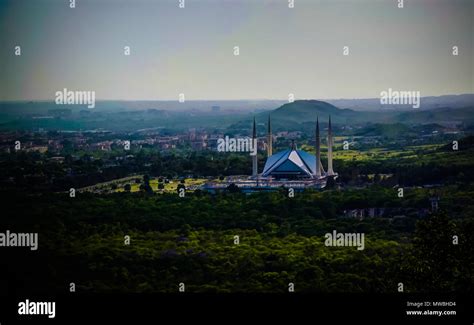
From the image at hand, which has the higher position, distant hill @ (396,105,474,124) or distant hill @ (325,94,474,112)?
distant hill @ (325,94,474,112)

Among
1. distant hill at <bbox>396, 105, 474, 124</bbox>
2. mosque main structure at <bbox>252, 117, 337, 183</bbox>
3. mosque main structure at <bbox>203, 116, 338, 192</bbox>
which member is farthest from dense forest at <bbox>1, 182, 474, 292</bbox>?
distant hill at <bbox>396, 105, 474, 124</bbox>

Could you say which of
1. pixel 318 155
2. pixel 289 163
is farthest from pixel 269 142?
pixel 318 155

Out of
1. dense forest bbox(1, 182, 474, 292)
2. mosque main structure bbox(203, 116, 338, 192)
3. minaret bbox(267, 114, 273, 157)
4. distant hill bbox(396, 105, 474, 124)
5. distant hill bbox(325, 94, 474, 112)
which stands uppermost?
distant hill bbox(325, 94, 474, 112)

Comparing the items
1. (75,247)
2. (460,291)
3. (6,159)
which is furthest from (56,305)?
(460,291)

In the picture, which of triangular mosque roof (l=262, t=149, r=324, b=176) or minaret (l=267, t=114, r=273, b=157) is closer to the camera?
triangular mosque roof (l=262, t=149, r=324, b=176)

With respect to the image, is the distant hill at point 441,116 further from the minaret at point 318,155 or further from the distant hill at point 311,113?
the minaret at point 318,155

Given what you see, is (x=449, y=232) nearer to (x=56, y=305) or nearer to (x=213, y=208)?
(x=213, y=208)

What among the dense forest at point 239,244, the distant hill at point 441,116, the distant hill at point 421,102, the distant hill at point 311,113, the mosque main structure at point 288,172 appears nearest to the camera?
the dense forest at point 239,244

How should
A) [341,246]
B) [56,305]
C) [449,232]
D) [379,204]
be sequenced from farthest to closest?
[379,204] < [341,246] < [449,232] < [56,305]

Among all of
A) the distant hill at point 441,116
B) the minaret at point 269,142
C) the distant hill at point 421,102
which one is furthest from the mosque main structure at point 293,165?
the distant hill at point 441,116

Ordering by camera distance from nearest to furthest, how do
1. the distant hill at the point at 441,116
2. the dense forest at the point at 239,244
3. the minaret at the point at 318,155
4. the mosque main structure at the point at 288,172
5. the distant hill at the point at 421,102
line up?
the dense forest at the point at 239,244 → the distant hill at the point at 421,102 → the distant hill at the point at 441,116 → the mosque main structure at the point at 288,172 → the minaret at the point at 318,155

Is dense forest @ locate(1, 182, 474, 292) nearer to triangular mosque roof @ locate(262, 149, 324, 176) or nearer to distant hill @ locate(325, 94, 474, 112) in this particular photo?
triangular mosque roof @ locate(262, 149, 324, 176)
